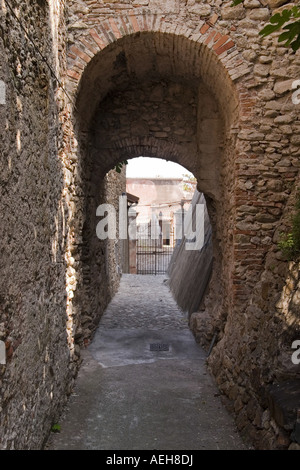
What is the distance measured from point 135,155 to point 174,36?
90.8 inches

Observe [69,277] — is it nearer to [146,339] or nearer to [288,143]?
[146,339]

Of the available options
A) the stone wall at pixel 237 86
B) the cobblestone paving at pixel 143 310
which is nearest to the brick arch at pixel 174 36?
the stone wall at pixel 237 86

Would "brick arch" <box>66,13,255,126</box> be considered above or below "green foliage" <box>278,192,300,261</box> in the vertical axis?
above

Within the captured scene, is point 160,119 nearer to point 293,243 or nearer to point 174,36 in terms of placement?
point 174,36

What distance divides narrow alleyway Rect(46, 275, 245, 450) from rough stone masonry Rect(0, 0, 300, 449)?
0.67ft

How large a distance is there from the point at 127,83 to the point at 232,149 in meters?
2.03

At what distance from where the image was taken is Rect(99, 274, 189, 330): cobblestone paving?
668 cm

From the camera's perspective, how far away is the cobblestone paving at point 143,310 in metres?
6.68

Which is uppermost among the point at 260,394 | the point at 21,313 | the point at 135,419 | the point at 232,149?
the point at 232,149

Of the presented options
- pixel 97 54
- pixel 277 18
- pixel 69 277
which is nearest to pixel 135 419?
pixel 69 277

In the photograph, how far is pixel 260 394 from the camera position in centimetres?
298

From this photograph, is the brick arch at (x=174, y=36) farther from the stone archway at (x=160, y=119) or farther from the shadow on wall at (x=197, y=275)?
the shadow on wall at (x=197, y=275)

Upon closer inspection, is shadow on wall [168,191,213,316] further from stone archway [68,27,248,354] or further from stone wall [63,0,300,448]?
stone wall [63,0,300,448]

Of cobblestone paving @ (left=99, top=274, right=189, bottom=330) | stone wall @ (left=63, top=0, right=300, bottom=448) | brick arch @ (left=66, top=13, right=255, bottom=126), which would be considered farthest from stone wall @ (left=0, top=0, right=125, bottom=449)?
cobblestone paving @ (left=99, top=274, right=189, bottom=330)
